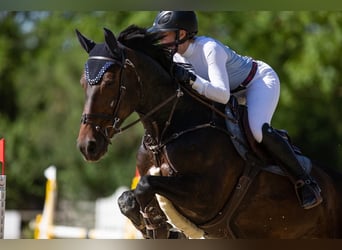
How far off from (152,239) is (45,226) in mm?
4202

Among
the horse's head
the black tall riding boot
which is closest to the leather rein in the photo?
the horse's head

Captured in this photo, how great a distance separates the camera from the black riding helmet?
18.7 feet

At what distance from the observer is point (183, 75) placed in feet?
18.3

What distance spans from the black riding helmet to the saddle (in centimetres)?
49

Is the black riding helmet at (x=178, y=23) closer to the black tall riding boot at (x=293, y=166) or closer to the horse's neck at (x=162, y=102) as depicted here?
the horse's neck at (x=162, y=102)

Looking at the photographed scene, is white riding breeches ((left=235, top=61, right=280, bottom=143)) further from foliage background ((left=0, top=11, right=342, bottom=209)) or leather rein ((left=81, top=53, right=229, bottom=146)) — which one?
Answer: foliage background ((left=0, top=11, right=342, bottom=209))

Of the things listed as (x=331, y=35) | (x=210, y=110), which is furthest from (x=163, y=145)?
(x=331, y=35)

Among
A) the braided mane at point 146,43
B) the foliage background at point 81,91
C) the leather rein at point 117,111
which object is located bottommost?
the foliage background at point 81,91

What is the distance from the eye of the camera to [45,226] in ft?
32.3

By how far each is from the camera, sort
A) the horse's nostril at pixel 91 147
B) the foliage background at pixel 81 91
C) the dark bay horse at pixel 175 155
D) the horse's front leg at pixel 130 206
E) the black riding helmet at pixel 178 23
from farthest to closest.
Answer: the foliage background at pixel 81 91, the black riding helmet at pixel 178 23, the horse's front leg at pixel 130 206, the dark bay horse at pixel 175 155, the horse's nostril at pixel 91 147

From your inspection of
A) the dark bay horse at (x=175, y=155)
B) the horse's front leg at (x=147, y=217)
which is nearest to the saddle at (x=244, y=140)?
the dark bay horse at (x=175, y=155)

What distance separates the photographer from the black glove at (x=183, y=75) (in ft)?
18.2

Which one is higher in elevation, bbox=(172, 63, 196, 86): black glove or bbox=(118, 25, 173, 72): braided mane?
bbox=(118, 25, 173, 72): braided mane

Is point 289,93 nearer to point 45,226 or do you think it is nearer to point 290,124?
point 290,124
